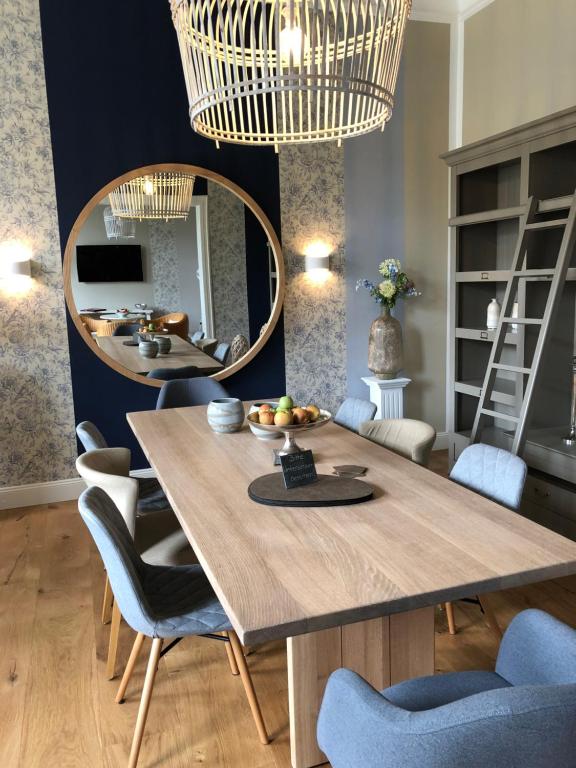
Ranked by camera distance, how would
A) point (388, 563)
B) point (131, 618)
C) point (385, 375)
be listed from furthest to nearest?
point (385, 375) < point (131, 618) < point (388, 563)

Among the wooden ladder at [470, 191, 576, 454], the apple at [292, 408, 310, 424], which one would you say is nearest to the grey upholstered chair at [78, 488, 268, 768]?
the apple at [292, 408, 310, 424]

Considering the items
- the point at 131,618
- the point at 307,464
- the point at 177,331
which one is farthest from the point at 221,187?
the point at 131,618

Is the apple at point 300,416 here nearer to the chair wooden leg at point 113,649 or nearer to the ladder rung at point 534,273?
the chair wooden leg at point 113,649

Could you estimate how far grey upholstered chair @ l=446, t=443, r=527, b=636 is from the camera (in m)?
2.12

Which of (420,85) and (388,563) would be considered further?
(420,85)

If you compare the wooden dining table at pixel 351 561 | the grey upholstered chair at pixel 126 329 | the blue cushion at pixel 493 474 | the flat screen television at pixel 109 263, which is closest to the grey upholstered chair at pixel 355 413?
the wooden dining table at pixel 351 561

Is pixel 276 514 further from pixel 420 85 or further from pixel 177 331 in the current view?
pixel 420 85

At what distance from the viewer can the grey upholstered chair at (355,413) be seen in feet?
10.3

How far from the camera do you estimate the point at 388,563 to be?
1.57 metres

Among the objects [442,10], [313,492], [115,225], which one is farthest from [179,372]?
[442,10]

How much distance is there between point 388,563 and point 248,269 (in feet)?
11.3

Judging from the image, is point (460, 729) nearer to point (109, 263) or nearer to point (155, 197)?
point (109, 263)

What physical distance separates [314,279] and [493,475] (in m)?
2.93

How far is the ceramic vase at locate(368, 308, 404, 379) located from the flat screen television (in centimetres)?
180
